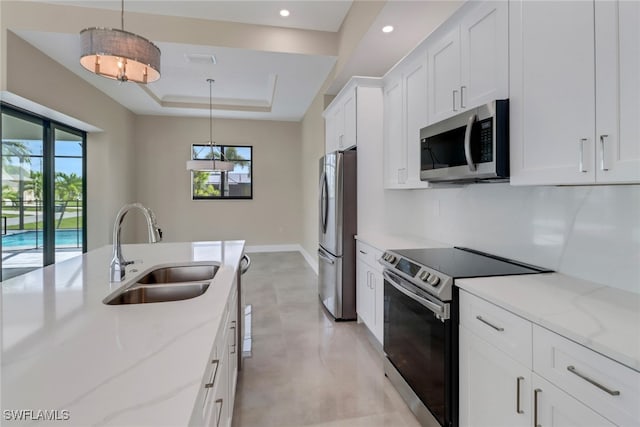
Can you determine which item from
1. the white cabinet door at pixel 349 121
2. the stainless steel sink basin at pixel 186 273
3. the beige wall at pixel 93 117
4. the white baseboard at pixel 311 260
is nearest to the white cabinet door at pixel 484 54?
the white cabinet door at pixel 349 121

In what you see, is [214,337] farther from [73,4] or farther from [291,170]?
[291,170]

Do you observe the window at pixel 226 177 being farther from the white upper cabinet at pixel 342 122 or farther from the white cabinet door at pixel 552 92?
the white cabinet door at pixel 552 92

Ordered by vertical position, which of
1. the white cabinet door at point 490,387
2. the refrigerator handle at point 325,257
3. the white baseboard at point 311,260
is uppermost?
the refrigerator handle at point 325,257

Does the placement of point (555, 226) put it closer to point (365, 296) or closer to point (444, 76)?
point (444, 76)

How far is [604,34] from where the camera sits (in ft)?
3.95

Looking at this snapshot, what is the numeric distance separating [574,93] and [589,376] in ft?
3.52

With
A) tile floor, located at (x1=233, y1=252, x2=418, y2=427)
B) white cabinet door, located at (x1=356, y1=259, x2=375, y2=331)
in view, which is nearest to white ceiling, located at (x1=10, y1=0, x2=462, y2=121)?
white cabinet door, located at (x1=356, y1=259, x2=375, y2=331)

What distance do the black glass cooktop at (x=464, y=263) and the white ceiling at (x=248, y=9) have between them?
2.72 meters

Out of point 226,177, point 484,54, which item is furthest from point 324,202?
point 226,177

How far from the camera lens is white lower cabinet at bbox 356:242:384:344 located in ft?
8.91

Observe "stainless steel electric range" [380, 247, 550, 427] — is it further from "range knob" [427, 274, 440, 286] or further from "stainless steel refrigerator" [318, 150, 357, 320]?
"stainless steel refrigerator" [318, 150, 357, 320]

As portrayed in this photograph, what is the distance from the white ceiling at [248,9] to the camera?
3.38 metres

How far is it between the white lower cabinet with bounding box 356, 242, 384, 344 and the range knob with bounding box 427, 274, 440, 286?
91 cm

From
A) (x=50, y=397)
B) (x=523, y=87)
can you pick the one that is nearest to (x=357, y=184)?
(x=523, y=87)
